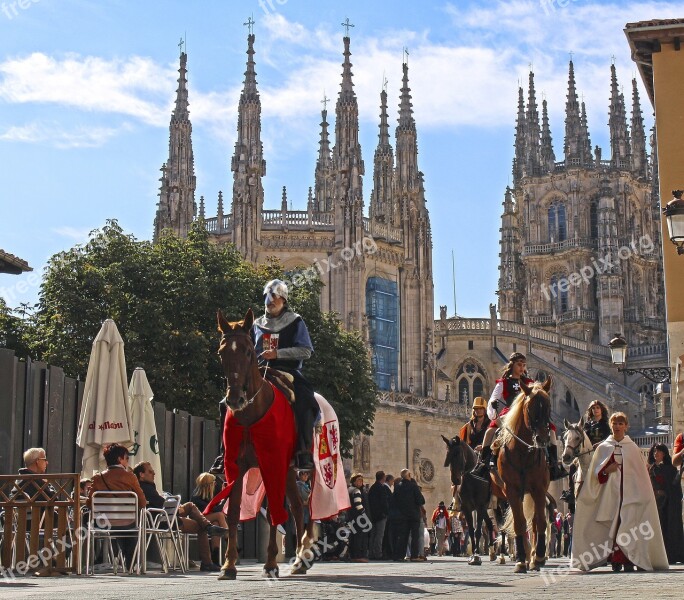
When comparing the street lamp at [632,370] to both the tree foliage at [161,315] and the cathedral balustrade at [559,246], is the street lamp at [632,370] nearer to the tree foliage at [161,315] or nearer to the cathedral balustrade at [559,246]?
the tree foliage at [161,315]

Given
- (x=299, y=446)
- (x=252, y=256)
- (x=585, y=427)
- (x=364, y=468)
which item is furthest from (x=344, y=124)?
(x=299, y=446)

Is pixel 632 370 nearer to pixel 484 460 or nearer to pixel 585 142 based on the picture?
pixel 484 460

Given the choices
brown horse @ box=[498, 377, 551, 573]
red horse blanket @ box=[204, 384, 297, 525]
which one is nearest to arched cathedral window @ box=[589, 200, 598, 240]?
brown horse @ box=[498, 377, 551, 573]

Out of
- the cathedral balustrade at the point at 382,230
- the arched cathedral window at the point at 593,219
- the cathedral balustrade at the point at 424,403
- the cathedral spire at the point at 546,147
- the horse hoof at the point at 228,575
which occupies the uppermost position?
the cathedral spire at the point at 546,147

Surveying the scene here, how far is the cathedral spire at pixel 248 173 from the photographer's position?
5566 cm

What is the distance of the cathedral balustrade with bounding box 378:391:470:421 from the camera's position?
5600cm

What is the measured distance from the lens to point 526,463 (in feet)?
43.4

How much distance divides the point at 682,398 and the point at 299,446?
555 inches

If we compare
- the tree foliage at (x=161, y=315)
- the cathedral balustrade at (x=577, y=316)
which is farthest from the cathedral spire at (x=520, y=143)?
the tree foliage at (x=161, y=315)

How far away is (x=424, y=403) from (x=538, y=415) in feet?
149

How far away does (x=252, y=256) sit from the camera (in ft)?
183

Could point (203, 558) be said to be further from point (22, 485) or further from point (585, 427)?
point (585, 427)

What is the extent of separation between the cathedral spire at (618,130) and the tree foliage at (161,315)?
56078mm

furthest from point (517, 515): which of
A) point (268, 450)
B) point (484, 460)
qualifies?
point (268, 450)
